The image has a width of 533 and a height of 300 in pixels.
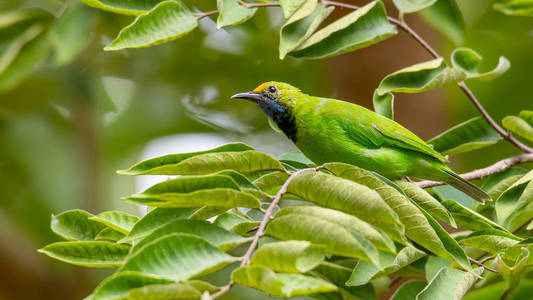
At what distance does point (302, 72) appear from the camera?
5887 millimetres

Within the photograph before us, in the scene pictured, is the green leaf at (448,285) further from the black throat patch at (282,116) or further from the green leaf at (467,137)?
the black throat patch at (282,116)

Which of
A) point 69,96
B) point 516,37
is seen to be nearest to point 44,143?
point 69,96

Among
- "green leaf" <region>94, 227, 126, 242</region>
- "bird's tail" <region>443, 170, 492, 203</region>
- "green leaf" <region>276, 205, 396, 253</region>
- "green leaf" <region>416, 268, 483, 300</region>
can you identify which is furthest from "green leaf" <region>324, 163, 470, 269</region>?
"bird's tail" <region>443, 170, 492, 203</region>

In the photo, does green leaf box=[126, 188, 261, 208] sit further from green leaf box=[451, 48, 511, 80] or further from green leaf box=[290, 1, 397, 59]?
green leaf box=[451, 48, 511, 80]

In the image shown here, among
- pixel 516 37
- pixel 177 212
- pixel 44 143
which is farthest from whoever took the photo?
pixel 44 143

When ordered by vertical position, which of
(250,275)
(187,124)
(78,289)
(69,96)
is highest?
(250,275)

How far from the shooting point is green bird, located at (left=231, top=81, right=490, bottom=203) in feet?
9.17

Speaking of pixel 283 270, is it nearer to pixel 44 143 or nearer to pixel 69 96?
pixel 69 96

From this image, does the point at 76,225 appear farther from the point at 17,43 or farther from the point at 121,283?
the point at 17,43

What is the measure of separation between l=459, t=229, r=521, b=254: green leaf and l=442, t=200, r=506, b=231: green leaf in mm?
36

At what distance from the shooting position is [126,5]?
250cm

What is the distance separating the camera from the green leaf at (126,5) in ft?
7.82

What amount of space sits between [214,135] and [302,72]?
3.40 feet

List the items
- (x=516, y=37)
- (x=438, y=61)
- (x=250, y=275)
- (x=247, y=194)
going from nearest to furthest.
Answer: (x=250, y=275)
(x=247, y=194)
(x=438, y=61)
(x=516, y=37)
